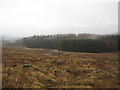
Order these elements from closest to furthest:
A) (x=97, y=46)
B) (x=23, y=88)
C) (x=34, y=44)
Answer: (x=23, y=88), (x=97, y=46), (x=34, y=44)

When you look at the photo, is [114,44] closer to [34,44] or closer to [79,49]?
[79,49]

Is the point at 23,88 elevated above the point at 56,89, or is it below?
above

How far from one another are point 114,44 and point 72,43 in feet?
100

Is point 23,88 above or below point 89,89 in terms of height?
above

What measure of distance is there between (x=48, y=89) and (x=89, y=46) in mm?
63188

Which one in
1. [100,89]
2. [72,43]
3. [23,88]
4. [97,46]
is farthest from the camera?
[72,43]

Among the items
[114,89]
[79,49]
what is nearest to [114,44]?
[79,49]

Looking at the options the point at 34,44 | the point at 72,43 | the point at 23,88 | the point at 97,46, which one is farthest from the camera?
the point at 34,44

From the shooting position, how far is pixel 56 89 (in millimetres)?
8867

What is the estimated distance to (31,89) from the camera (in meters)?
8.07

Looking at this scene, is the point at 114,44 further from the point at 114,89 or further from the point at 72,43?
the point at 114,89

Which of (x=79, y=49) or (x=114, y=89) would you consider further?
(x=79, y=49)

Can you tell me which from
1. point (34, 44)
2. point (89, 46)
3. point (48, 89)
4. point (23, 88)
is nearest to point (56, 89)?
point (48, 89)

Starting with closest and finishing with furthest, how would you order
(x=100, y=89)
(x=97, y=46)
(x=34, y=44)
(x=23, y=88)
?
(x=23, y=88)
(x=100, y=89)
(x=97, y=46)
(x=34, y=44)
